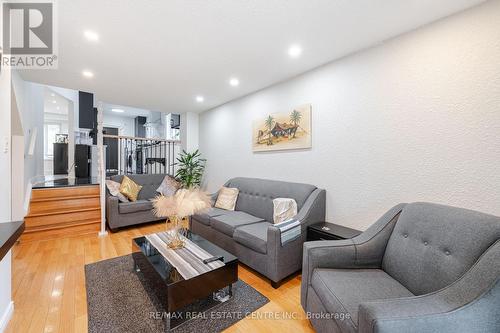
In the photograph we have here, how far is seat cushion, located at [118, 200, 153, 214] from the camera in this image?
3.63 meters

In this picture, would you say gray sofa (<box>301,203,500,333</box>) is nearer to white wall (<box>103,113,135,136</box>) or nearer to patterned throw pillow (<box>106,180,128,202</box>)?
patterned throw pillow (<box>106,180,128,202</box>)

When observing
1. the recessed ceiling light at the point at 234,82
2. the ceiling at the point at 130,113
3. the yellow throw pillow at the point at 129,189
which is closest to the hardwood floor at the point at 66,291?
the yellow throw pillow at the point at 129,189

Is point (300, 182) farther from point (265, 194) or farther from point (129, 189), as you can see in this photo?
point (129, 189)

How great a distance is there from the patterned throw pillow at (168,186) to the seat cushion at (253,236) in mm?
2578

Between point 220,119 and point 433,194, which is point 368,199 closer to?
point 433,194

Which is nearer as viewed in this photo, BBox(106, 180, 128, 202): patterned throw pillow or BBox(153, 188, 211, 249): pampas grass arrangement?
BBox(153, 188, 211, 249): pampas grass arrangement

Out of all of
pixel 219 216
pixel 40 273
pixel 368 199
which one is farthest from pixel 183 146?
pixel 368 199

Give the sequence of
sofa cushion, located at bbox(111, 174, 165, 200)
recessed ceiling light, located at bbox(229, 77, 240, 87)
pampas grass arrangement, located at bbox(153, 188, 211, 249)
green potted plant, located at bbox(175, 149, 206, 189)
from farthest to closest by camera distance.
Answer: green potted plant, located at bbox(175, 149, 206, 189)
sofa cushion, located at bbox(111, 174, 165, 200)
recessed ceiling light, located at bbox(229, 77, 240, 87)
pampas grass arrangement, located at bbox(153, 188, 211, 249)

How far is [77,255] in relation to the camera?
2.72 meters

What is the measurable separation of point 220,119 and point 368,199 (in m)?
3.29

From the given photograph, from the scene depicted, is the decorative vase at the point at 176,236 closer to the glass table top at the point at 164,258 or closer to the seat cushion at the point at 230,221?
the glass table top at the point at 164,258

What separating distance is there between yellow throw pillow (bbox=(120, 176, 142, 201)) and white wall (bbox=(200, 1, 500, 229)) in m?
3.05

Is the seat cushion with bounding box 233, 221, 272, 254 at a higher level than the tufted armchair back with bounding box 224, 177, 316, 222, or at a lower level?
lower

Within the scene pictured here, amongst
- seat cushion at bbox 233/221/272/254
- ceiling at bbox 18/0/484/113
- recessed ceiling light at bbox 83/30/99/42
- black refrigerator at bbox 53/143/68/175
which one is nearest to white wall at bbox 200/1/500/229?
ceiling at bbox 18/0/484/113
